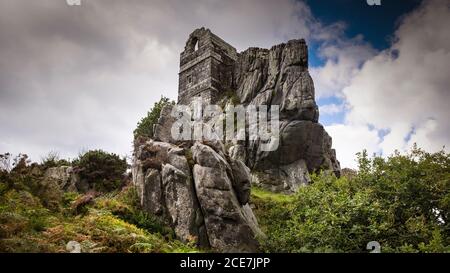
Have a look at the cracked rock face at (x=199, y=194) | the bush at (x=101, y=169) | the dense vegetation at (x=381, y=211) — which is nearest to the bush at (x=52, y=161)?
the bush at (x=101, y=169)

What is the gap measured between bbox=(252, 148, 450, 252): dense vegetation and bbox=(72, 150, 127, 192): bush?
521 inches

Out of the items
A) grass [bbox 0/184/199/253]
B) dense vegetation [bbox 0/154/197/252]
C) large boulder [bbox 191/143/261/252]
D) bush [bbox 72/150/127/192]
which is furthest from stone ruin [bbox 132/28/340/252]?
bush [bbox 72/150/127/192]

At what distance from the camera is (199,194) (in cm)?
1744

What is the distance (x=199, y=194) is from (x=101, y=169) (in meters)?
11.1

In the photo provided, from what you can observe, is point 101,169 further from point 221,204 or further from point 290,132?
point 290,132

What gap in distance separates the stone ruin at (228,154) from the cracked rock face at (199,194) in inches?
2.0

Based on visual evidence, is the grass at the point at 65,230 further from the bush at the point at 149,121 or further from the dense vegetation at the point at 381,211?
the bush at the point at 149,121

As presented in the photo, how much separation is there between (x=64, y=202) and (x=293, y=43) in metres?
28.7

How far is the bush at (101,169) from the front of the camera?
79.9 feet

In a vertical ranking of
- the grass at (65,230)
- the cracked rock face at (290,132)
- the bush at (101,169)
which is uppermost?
the cracked rock face at (290,132)

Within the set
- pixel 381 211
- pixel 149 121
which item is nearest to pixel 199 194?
pixel 381 211

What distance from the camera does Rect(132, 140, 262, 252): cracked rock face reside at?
1656 centimetres

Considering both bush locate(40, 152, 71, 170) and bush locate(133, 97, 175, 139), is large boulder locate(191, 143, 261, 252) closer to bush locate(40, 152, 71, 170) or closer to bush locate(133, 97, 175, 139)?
bush locate(40, 152, 71, 170)
